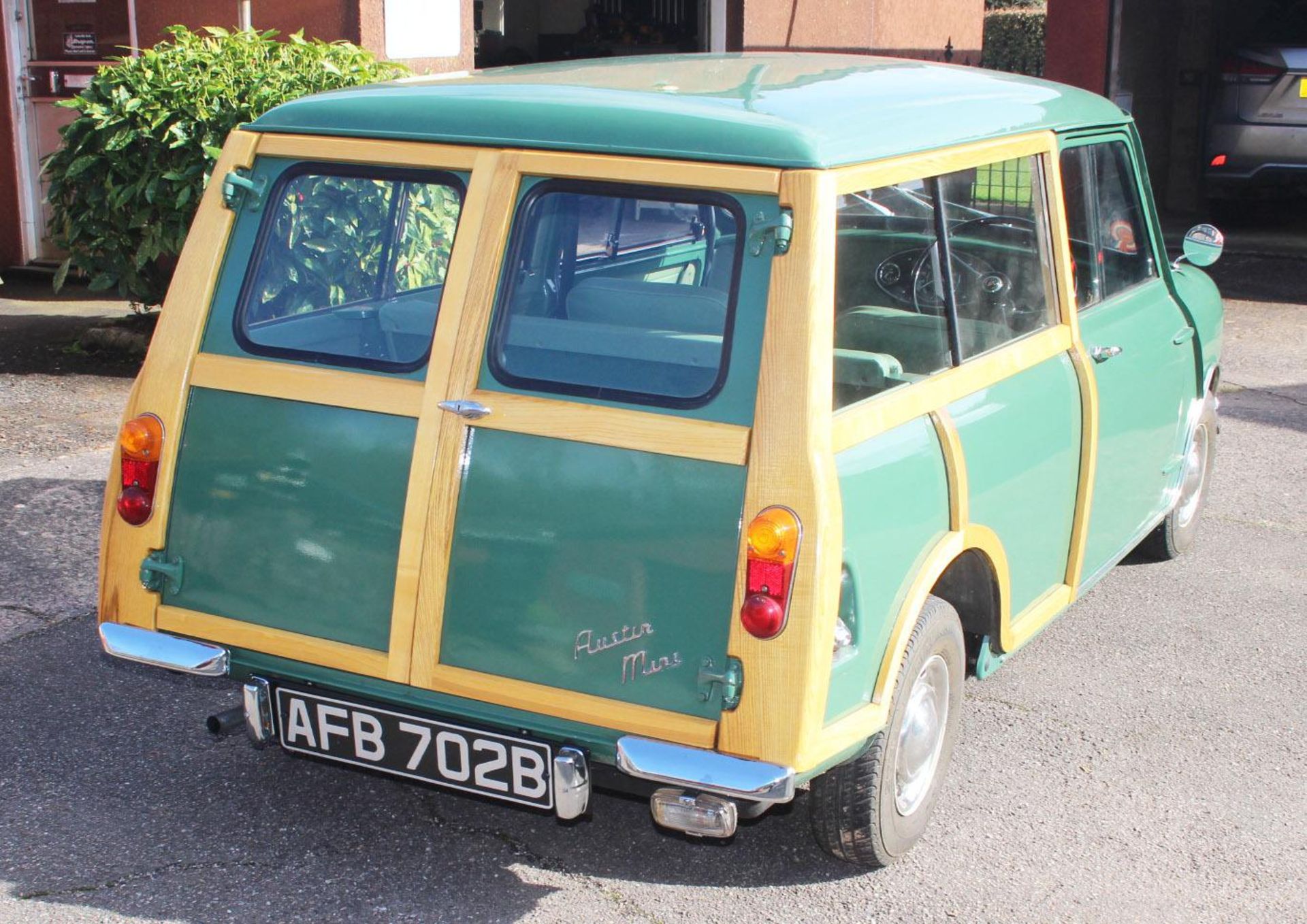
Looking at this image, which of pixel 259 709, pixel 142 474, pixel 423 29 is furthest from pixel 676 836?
pixel 423 29

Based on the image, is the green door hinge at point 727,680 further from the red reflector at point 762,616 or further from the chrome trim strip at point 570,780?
the chrome trim strip at point 570,780

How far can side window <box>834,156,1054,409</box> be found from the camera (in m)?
3.31

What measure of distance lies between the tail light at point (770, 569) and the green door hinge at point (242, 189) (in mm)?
1475

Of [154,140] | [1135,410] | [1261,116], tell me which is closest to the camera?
[1135,410]

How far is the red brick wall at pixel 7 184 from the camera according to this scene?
33.2 ft

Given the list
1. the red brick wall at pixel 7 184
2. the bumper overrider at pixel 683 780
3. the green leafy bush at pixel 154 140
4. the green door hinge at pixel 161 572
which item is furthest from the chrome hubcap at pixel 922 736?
the red brick wall at pixel 7 184

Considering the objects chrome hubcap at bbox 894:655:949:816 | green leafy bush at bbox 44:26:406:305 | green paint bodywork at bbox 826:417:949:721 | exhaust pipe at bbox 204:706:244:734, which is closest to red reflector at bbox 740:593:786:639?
green paint bodywork at bbox 826:417:949:721

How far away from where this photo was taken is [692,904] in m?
3.43

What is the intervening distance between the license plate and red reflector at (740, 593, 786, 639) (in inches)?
20.8

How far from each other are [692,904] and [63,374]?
5.82 metres

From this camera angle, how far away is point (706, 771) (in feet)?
9.57

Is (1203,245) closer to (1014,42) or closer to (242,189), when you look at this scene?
(242,189)

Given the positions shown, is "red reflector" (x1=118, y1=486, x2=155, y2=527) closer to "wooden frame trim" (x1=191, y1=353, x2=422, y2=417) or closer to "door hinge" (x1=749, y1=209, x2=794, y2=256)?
"wooden frame trim" (x1=191, y1=353, x2=422, y2=417)

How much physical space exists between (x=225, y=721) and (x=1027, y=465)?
2.14m
